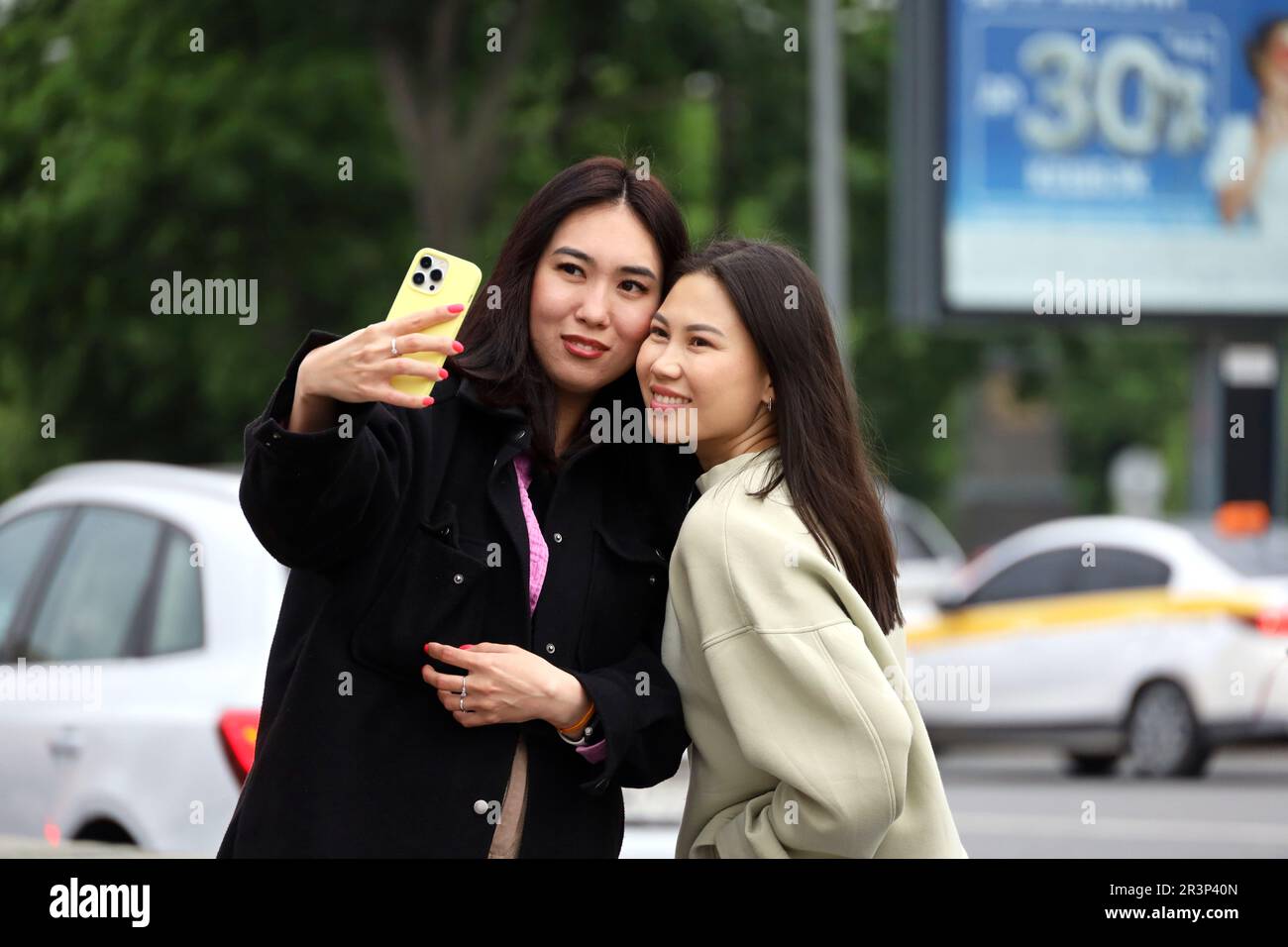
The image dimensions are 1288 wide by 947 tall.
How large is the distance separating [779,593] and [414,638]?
455 millimetres

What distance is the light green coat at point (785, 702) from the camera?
93.5 inches

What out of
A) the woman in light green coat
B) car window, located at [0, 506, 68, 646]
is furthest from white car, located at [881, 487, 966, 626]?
the woman in light green coat

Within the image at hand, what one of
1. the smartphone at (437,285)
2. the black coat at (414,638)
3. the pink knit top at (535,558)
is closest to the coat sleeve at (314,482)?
the black coat at (414,638)

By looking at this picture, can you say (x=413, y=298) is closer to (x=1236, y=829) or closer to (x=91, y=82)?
(x=1236, y=829)

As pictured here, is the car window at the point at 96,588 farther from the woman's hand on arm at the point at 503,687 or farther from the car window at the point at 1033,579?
Answer: the car window at the point at 1033,579

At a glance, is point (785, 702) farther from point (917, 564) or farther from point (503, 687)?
point (917, 564)

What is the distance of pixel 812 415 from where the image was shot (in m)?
2.62

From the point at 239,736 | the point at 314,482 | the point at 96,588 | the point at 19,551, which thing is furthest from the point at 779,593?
the point at 19,551

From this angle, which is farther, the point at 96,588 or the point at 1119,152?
the point at 1119,152

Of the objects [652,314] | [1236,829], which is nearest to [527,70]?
[1236,829]

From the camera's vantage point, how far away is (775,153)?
1925 cm

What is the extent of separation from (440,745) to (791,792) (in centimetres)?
44

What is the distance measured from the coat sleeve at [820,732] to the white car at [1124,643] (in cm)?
1017
